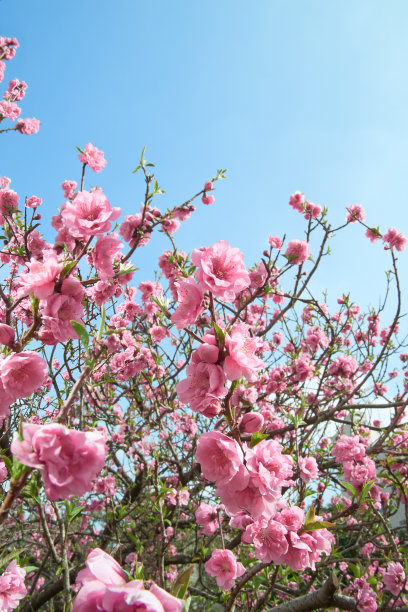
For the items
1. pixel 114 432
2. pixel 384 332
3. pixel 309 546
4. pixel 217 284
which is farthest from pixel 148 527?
pixel 384 332

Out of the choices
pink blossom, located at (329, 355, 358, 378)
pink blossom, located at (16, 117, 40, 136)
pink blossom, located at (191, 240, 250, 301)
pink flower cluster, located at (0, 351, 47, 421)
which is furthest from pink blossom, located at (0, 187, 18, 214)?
pink blossom, located at (329, 355, 358, 378)

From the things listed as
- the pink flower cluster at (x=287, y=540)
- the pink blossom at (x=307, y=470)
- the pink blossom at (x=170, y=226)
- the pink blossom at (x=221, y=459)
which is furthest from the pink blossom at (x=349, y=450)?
the pink blossom at (x=170, y=226)

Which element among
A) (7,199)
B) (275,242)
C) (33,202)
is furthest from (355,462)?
(33,202)

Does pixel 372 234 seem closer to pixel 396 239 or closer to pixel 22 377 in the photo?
pixel 396 239

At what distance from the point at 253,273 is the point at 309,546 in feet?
11.2

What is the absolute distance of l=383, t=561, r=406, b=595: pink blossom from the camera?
302cm

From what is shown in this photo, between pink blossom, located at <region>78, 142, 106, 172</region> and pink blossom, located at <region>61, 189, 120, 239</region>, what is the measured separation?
207cm

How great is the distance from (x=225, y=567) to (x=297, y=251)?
137 inches

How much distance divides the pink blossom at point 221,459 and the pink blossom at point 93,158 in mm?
2829

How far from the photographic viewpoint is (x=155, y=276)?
22.1 feet

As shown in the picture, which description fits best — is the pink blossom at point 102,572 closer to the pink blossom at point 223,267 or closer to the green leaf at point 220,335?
the green leaf at point 220,335

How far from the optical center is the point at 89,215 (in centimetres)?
150

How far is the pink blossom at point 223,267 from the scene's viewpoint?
135cm

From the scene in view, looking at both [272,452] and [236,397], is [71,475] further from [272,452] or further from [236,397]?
[236,397]
